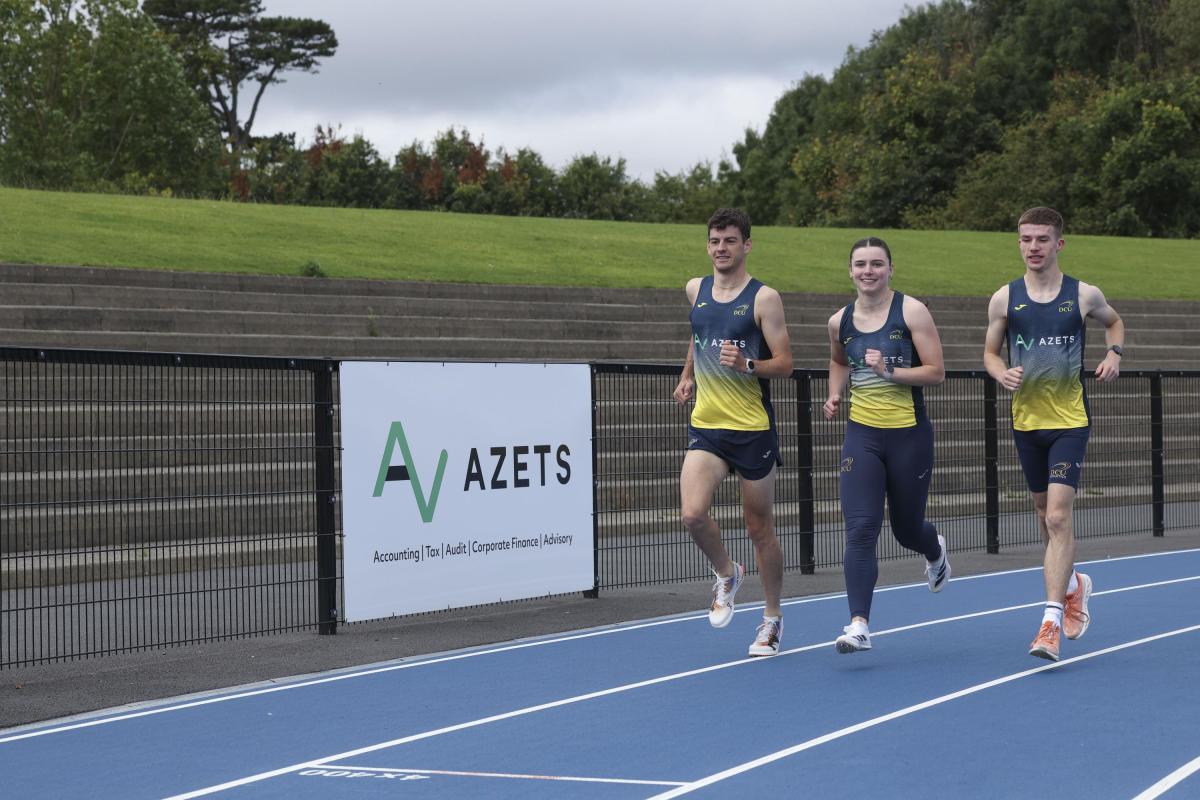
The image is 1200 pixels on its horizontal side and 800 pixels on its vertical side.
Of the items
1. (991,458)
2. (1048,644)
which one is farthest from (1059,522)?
(991,458)

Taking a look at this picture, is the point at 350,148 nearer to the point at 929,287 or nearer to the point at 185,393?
the point at 929,287

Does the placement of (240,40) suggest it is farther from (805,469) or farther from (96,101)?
(805,469)

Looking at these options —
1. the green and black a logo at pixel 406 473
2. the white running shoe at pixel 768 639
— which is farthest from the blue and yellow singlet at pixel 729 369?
the green and black a logo at pixel 406 473

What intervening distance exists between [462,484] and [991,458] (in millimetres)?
6641

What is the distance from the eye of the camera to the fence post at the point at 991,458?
14.7m

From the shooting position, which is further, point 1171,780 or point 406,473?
point 406,473

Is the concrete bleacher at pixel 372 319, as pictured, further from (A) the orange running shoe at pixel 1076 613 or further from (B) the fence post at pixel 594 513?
(A) the orange running shoe at pixel 1076 613

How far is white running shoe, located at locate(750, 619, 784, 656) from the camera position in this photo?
8461 millimetres

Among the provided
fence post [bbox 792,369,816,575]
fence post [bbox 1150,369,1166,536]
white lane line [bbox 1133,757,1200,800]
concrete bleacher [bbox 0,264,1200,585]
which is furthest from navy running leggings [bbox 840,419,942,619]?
fence post [bbox 1150,369,1166,536]

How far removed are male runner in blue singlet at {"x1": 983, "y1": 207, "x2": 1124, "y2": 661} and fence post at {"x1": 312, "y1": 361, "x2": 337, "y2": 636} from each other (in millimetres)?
4156

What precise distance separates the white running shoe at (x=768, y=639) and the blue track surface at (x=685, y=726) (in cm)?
12

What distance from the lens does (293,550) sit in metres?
9.89

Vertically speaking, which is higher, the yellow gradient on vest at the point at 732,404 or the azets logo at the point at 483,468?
the yellow gradient on vest at the point at 732,404

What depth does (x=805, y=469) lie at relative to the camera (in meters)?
13.3
